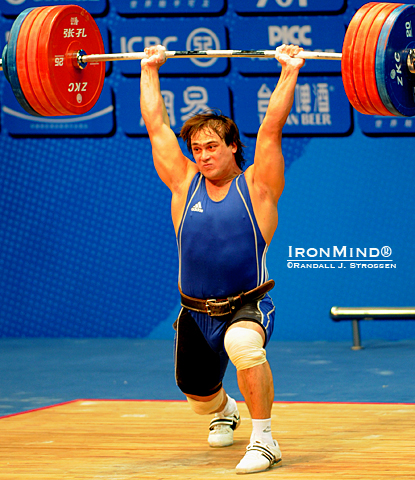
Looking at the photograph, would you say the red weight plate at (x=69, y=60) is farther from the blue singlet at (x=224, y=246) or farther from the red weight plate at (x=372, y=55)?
the red weight plate at (x=372, y=55)

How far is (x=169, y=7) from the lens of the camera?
607cm

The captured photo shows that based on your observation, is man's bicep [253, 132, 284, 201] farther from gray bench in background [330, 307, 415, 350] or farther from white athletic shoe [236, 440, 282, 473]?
gray bench in background [330, 307, 415, 350]

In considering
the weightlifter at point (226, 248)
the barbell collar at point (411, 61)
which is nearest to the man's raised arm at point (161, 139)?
the weightlifter at point (226, 248)

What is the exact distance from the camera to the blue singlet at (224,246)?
307 centimetres

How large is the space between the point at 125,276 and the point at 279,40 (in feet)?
6.70

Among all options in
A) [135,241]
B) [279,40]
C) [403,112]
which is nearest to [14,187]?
[135,241]

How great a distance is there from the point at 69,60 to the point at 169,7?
2.59m

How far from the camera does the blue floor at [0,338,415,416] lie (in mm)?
4602

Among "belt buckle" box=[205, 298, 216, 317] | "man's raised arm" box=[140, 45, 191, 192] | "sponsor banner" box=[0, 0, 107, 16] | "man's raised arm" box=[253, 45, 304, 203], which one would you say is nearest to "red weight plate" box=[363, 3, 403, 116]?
"man's raised arm" box=[253, 45, 304, 203]

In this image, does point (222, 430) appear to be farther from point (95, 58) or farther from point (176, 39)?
point (176, 39)

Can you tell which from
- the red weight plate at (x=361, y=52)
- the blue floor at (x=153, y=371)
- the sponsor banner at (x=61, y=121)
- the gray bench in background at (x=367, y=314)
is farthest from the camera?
the sponsor banner at (x=61, y=121)

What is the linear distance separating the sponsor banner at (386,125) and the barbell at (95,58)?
251 cm

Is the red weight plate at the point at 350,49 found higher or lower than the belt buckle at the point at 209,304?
higher

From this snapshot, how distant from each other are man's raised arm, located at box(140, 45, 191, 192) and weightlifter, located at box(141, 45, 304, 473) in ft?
0.04
